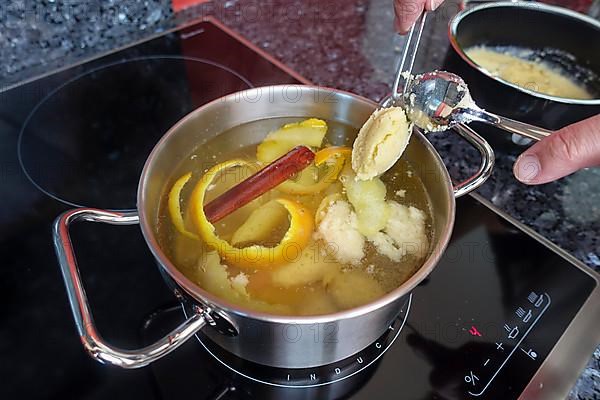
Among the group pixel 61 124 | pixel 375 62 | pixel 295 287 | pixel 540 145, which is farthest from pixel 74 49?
pixel 540 145

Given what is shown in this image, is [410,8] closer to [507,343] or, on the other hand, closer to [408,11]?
[408,11]

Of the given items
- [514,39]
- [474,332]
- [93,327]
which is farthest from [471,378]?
[514,39]

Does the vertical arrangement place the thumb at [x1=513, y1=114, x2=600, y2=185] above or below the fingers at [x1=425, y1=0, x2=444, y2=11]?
below

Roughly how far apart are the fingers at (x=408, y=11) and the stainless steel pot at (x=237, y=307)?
132 mm

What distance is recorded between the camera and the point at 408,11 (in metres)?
0.67

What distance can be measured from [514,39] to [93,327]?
A: 84 cm

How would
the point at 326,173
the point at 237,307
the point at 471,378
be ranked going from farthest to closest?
the point at 326,173, the point at 471,378, the point at 237,307

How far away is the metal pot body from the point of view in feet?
2.34

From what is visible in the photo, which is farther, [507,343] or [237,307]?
[507,343]

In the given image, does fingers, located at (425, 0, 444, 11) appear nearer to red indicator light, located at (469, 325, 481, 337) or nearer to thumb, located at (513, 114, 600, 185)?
thumb, located at (513, 114, 600, 185)

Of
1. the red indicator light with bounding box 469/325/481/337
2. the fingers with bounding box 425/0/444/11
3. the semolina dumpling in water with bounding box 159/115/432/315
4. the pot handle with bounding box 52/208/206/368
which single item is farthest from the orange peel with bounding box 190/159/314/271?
the fingers with bounding box 425/0/444/11

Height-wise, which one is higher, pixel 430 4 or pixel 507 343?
pixel 430 4

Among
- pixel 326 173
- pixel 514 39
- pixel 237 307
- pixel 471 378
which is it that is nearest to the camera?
pixel 237 307

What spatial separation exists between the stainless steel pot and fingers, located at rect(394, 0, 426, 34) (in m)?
0.13
